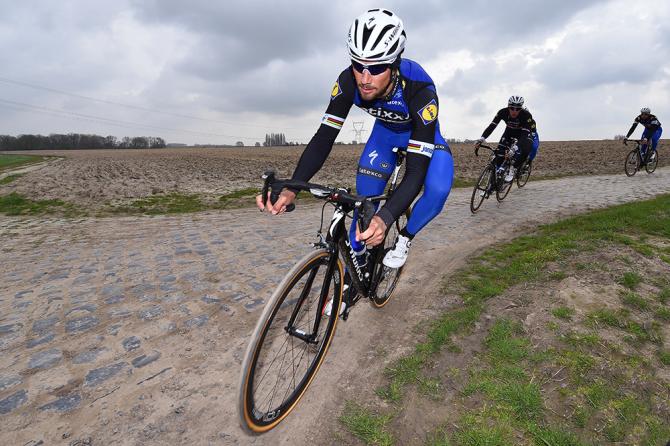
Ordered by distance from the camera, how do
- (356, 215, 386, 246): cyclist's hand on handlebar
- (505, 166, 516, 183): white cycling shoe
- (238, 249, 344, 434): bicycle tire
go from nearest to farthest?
(238, 249, 344, 434): bicycle tire, (356, 215, 386, 246): cyclist's hand on handlebar, (505, 166, 516, 183): white cycling shoe

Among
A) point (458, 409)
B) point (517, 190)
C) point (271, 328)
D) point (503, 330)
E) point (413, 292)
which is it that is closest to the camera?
point (271, 328)

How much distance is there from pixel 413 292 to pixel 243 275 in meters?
2.63

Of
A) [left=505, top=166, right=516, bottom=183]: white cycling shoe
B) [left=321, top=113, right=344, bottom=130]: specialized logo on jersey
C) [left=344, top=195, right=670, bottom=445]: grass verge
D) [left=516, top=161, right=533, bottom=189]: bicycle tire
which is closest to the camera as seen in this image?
[left=344, top=195, right=670, bottom=445]: grass verge

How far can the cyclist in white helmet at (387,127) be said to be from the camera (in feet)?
10.2

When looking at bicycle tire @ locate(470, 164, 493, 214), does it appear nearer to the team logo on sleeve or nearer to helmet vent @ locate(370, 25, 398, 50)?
the team logo on sleeve

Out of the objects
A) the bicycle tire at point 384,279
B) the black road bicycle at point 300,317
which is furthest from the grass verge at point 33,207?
the black road bicycle at point 300,317

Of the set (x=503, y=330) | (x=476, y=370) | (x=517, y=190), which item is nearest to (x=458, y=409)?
(x=476, y=370)

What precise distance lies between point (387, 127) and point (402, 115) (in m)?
0.39

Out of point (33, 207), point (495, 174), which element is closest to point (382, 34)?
point (495, 174)

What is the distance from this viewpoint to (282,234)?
8141 mm

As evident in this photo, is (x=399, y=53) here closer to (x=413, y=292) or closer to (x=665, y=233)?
(x=413, y=292)

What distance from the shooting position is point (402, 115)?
12.2ft

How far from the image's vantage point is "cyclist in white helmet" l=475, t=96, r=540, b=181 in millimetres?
10688

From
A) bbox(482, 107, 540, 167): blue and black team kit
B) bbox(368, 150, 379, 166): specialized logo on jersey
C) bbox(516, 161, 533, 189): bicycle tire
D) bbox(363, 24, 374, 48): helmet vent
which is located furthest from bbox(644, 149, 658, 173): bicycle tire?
bbox(363, 24, 374, 48): helmet vent
